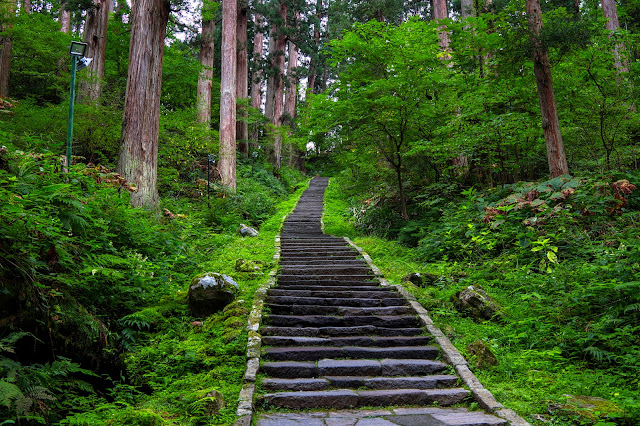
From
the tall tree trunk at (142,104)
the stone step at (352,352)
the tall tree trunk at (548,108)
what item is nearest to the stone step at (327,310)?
the stone step at (352,352)

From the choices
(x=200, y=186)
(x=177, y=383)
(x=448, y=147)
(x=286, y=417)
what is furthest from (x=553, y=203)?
(x=200, y=186)

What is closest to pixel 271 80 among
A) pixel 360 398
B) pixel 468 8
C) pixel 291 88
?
pixel 291 88

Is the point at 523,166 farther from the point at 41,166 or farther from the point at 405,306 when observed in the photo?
the point at 41,166

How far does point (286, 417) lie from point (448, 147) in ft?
27.7

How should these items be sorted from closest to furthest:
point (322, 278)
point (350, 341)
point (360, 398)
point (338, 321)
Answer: point (360, 398) < point (350, 341) < point (338, 321) < point (322, 278)

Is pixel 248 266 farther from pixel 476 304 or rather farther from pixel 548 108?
pixel 548 108

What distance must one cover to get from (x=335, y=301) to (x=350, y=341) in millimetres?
1334

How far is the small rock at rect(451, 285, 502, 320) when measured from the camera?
623 centimetres

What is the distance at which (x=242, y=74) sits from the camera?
69.9ft

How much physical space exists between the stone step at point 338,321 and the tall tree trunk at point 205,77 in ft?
38.7

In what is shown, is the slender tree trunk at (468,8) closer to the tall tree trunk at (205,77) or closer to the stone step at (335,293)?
the tall tree trunk at (205,77)

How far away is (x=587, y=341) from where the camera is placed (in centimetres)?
500

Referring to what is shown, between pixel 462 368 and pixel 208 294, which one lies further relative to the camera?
pixel 208 294

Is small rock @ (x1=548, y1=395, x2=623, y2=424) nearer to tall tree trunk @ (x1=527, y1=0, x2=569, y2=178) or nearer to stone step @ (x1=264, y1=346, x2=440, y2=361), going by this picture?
stone step @ (x1=264, y1=346, x2=440, y2=361)
